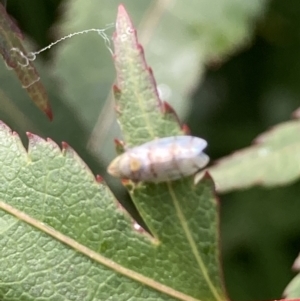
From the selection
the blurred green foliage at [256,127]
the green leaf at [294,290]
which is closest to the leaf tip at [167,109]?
the green leaf at [294,290]

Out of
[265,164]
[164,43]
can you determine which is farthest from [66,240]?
[164,43]

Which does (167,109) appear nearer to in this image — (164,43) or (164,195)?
(164,195)

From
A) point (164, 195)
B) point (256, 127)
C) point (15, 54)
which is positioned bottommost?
point (164, 195)

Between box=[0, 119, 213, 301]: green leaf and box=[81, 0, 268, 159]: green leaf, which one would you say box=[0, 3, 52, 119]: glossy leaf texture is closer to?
box=[0, 119, 213, 301]: green leaf

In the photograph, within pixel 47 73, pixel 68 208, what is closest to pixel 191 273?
pixel 68 208

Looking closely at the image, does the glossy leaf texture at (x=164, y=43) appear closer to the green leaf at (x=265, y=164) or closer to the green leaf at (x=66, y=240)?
the green leaf at (x=265, y=164)

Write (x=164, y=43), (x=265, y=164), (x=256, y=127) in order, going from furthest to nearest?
(x=256, y=127), (x=164, y=43), (x=265, y=164)
